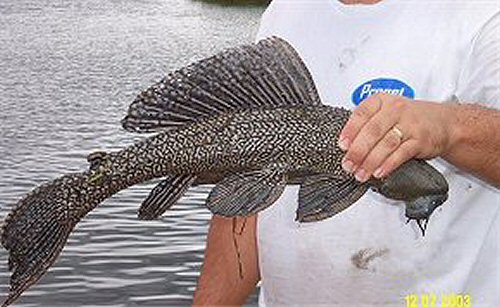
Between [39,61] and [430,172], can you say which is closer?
[430,172]

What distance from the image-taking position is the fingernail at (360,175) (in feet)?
12.5

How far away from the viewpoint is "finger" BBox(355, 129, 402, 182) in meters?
3.71

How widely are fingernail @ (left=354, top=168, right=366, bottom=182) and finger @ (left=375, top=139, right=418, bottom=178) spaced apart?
0.15 ft

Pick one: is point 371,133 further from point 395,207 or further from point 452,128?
point 395,207

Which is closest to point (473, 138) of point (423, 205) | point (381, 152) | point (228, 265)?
point (423, 205)

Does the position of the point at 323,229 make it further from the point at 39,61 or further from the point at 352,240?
the point at 39,61

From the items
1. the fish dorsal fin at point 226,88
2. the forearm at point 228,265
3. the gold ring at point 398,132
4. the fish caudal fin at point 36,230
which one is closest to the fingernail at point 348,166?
the gold ring at point 398,132

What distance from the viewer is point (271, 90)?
155 inches

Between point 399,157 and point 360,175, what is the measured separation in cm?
14

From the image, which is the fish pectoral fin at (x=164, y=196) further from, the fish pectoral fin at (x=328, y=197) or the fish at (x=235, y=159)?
the fish pectoral fin at (x=328, y=197)

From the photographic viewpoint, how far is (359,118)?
373 centimetres

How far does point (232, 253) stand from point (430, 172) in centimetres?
181

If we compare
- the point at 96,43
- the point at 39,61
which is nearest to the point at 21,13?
the point at 96,43
